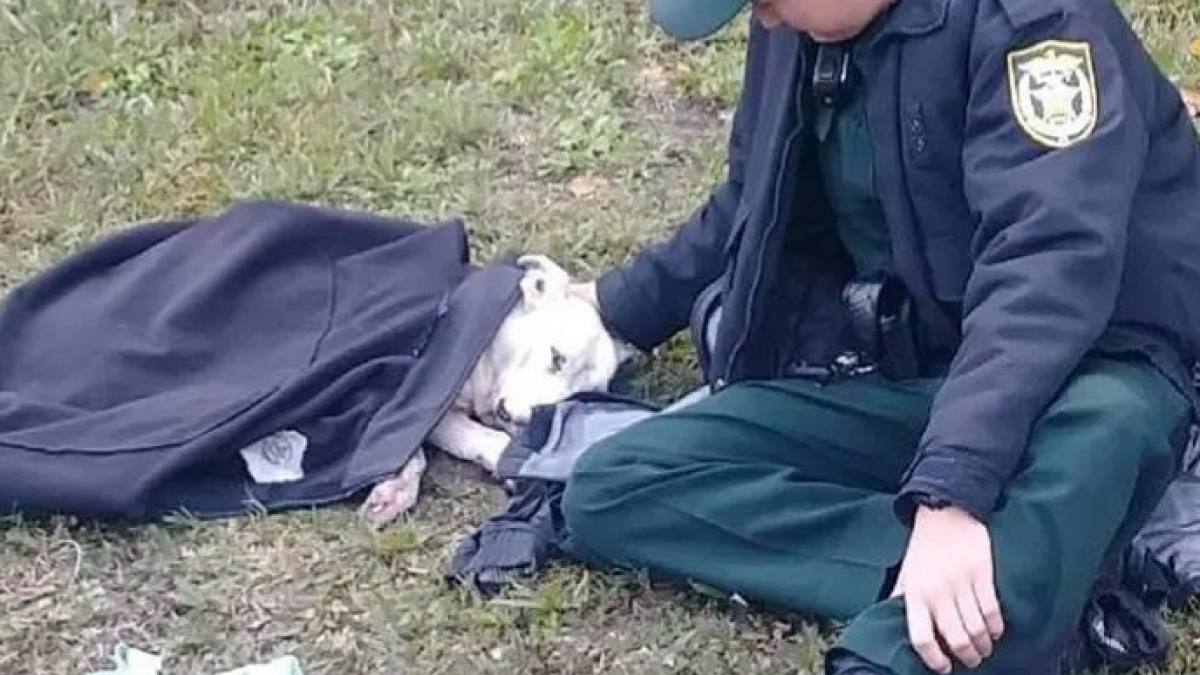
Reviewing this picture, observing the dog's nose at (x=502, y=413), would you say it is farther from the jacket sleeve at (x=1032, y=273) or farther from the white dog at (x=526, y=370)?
the jacket sleeve at (x=1032, y=273)

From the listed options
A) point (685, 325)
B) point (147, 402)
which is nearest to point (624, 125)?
point (685, 325)

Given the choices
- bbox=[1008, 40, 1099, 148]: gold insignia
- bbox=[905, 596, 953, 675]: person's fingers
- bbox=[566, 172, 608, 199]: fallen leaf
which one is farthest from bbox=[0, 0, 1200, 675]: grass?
bbox=[1008, 40, 1099, 148]: gold insignia

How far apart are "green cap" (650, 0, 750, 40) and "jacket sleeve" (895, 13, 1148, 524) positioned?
1.15ft

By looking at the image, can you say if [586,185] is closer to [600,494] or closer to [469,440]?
[469,440]

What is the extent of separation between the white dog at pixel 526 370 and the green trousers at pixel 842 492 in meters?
0.32

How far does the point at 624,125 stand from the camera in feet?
16.0

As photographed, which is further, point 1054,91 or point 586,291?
point 586,291

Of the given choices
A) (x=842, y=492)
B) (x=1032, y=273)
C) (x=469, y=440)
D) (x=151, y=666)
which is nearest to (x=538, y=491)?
(x=469, y=440)

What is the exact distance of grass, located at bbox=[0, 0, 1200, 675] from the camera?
3428 millimetres

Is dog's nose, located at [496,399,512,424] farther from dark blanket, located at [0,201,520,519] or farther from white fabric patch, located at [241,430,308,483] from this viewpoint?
white fabric patch, located at [241,430,308,483]

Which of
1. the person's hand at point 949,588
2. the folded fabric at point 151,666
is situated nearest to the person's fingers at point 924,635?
the person's hand at point 949,588

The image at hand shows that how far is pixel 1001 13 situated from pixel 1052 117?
166 mm

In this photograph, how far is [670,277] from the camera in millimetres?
3840

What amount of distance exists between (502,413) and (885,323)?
0.71 metres
